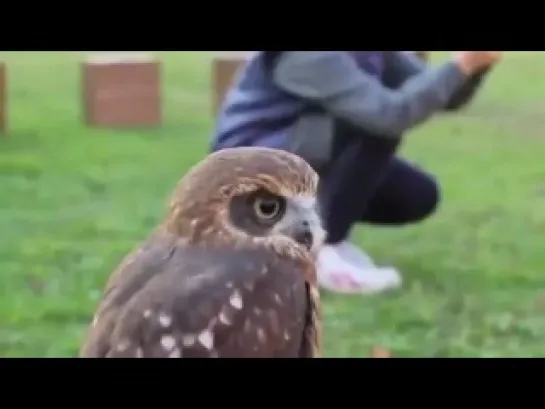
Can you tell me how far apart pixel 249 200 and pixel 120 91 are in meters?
4.09

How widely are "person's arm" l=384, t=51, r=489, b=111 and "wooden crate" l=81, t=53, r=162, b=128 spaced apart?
2.54 m

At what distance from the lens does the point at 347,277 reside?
11.1 ft

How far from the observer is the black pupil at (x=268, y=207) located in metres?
1.55

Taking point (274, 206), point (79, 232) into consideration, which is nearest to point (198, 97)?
point (79, 232)

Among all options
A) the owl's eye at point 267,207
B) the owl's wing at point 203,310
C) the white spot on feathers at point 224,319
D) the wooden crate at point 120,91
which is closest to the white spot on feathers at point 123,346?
the owl's wing at point 203,310

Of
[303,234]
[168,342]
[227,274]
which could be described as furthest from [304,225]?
[168,342]

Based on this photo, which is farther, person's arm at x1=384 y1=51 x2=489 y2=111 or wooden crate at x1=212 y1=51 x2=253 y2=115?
wooden crate at x1=212 y1=51 x2=253 y2=115

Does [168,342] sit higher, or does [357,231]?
[168,342]

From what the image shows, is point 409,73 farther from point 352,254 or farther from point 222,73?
point 222,73

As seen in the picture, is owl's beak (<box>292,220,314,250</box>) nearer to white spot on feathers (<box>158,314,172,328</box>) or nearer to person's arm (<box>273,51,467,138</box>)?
white spot on feathers (<box>158,314,172,328</box>)

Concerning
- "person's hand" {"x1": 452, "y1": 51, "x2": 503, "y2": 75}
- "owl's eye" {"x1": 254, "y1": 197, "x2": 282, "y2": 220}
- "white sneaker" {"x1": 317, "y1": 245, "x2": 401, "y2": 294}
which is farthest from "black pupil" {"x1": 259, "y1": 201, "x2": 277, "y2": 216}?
"white sneaker" {"x1": 317, "y1": 245, "x2": 401, "y2": 294}

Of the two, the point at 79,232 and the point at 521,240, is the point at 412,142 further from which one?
the point at 79,232

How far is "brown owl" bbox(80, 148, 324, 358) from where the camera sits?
147 centimetres
